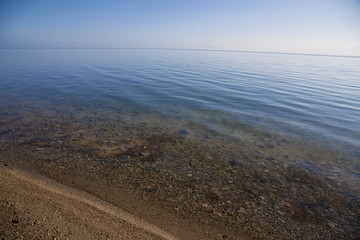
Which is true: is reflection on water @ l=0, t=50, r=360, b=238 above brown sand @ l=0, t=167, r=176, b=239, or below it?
below

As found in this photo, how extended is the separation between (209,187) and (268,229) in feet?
4.62

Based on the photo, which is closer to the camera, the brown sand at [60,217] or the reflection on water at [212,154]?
the brown sand at [60,217]

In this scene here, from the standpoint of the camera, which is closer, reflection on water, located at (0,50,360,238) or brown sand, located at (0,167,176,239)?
brown sand, located at (0,167,176,239)

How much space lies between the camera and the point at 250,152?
614cm

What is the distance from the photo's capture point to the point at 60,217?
2697 millimetres

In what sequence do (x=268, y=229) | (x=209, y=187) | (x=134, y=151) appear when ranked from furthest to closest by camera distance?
(x=134, y=151), (x=209, y=187), (x=268, y=229)

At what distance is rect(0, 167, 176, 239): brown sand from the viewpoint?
2.41 m

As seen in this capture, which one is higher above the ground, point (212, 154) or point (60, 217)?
point (60, 217)

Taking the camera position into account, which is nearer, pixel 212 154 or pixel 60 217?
pixel 60 217

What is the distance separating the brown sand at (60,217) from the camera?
2406 millimetres

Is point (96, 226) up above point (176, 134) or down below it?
above

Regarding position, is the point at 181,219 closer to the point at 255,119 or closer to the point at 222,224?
the point at 222,224

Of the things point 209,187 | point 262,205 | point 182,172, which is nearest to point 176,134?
point 182,172

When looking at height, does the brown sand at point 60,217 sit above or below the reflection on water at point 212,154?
above
